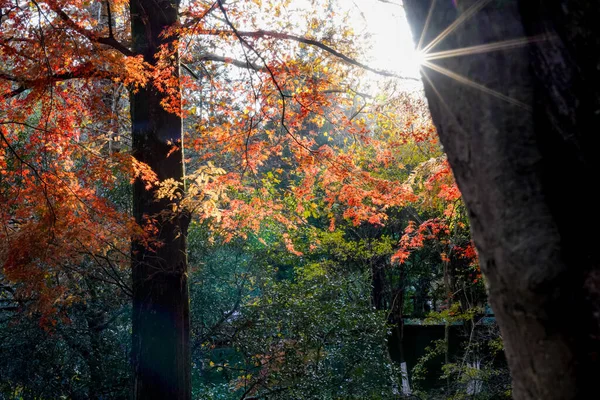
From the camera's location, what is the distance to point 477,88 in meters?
1.12

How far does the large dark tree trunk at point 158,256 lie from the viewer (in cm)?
471

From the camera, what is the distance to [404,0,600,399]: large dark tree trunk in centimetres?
96

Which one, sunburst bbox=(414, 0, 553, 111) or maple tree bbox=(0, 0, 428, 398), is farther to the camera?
maple tree bbox=(0, 0, 428, 398)

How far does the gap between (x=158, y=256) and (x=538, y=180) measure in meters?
4.32

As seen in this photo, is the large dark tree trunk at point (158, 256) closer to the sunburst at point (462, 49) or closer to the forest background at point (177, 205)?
the forest background at point (177, 205)

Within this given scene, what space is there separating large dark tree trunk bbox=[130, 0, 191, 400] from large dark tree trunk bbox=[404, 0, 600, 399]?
4.06 m

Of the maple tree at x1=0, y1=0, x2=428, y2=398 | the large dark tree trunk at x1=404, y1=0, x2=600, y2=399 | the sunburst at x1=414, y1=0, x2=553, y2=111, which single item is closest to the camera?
the large dark tree trunk at x1=404, y1=0, x2=600, y2=399

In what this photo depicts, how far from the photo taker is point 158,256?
4.89 meters

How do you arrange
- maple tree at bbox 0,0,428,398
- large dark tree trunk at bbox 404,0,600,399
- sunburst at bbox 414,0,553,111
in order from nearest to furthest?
1. large dark tree trunk at bbox 404,0,600,399
2. sunburst at bbox 414,0,553,111
3. maple tree at bbox 0,0,428,398

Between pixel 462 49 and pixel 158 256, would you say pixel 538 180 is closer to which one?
pixel 462 49

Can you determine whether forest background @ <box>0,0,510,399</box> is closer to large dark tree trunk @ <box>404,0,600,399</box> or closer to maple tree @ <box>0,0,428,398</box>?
maple tree @ <box>0,0,428,398</box>

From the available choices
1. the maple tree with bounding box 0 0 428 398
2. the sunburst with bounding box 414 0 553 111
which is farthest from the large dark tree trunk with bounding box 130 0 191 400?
the sunburst with bounding box 414 0 553 111

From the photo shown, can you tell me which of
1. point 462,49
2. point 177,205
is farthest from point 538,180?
point 177,205

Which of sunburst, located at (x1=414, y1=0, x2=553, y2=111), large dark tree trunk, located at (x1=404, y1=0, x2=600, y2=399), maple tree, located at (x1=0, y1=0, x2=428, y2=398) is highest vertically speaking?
maple tree, located at (x1=0, y1=0, x2=428, y2=398)
